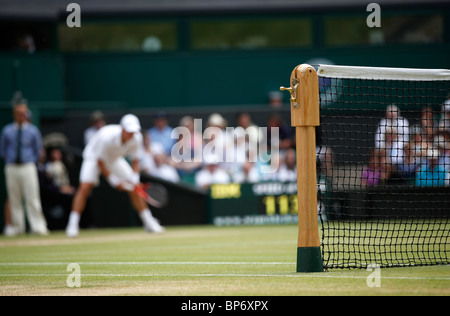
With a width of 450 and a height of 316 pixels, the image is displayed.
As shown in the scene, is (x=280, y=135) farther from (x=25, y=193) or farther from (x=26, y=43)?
(x=26, y=43)

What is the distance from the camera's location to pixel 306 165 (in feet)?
22.3

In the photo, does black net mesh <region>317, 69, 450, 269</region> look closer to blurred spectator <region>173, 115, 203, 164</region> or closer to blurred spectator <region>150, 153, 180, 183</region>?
blurred spectator <region>173, 115, 203, 164</region>

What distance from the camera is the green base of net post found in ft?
22.3

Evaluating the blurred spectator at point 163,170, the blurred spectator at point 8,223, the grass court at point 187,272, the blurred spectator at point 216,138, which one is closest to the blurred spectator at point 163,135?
the blurred spectator at point 163,170

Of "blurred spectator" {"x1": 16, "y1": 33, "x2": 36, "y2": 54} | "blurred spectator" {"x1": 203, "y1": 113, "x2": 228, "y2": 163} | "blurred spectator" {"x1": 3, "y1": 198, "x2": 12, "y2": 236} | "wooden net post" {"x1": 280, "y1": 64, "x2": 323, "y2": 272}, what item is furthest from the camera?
"blurred spectator" {"x1": 16, "y1": 33, "x2": 36, "y2": 54}

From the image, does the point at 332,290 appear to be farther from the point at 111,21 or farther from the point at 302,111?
the point at 111,21

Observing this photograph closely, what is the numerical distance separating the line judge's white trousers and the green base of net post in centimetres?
907

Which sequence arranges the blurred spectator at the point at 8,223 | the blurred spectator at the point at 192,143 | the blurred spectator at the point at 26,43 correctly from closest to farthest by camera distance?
the blurred spectator at the point at 8,223
the blurred spectator at the point at 192,143
the blurred spectator at the point at 26,43

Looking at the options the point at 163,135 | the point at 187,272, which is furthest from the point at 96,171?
the point at 187,272

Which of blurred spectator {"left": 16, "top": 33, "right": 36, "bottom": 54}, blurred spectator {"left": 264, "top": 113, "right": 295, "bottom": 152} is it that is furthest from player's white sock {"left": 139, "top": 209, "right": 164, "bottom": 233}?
blurred spectator {"left": 16, "top": 33, "right": 36, "bottom": 54}

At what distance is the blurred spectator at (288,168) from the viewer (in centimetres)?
1667

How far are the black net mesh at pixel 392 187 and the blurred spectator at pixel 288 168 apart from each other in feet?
2.82

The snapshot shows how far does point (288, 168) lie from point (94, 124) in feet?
13.8

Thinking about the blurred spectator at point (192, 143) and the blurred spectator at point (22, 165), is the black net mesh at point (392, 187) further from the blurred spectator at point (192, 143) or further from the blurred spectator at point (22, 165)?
the blurred spectator at point (22, 165)
